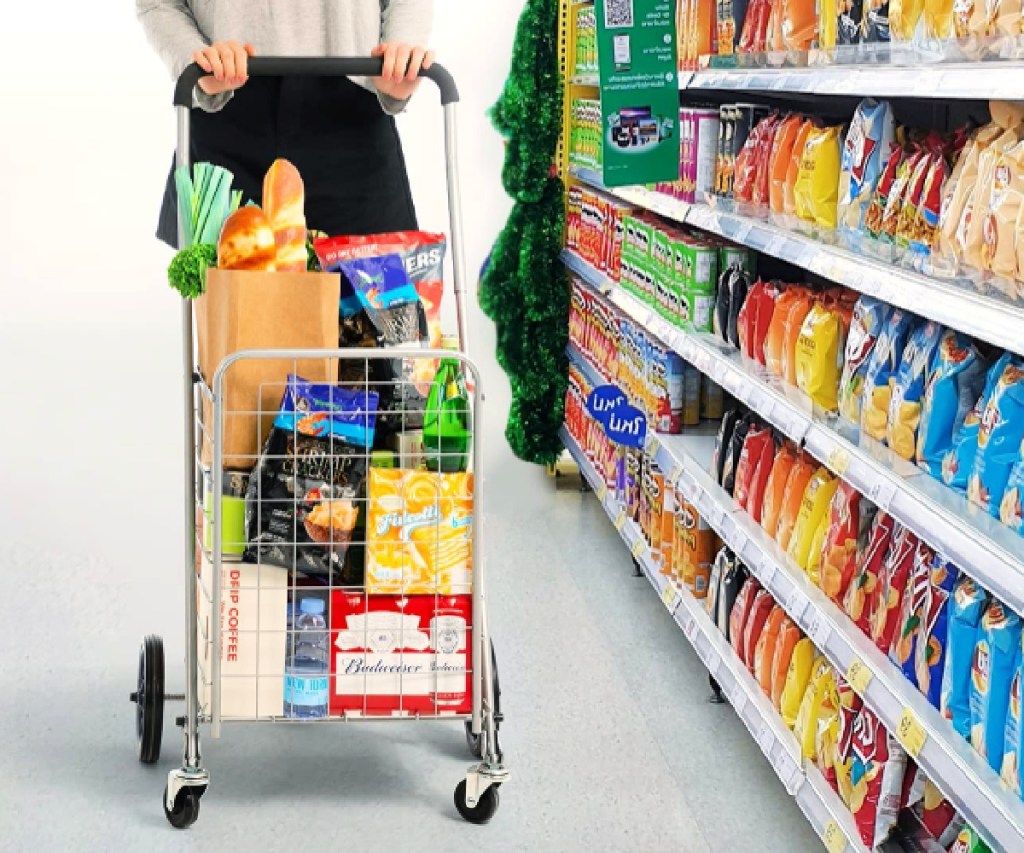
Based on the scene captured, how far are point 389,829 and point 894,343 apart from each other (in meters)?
1.31

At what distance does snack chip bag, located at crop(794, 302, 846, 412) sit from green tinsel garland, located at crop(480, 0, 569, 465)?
102 inches

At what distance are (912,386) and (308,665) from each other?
117 centimetres

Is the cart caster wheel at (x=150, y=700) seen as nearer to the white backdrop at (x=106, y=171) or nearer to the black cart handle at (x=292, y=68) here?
the black cart handle at (x=292, y=68)

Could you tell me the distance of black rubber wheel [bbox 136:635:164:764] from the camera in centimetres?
312

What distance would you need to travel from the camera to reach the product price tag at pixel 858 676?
2529 millimetres

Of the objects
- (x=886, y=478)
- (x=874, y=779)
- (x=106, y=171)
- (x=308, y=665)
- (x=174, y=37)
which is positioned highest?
(x=174, y=37)

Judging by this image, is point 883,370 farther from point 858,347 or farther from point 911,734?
point 911,734

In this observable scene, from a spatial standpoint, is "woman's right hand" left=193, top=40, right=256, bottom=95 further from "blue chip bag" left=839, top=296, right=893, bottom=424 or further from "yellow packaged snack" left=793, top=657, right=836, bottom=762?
"yellow packaged snack" left=793, top=657, right=836, bottom=762

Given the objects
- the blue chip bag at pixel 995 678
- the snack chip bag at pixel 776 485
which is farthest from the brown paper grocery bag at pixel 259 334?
the blue chip bag at pixel 995 678

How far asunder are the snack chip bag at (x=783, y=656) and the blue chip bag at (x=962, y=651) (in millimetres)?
790

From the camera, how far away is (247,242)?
271 centimetres

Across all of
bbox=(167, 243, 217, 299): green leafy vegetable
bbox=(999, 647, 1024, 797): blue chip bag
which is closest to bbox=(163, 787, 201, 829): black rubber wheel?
bbox=(167, 243, 217, 299): green leafy vegetable

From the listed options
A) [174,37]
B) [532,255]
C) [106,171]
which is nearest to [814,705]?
[174,37]

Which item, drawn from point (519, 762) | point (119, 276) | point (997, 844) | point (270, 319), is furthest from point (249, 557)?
point (119, 276)
